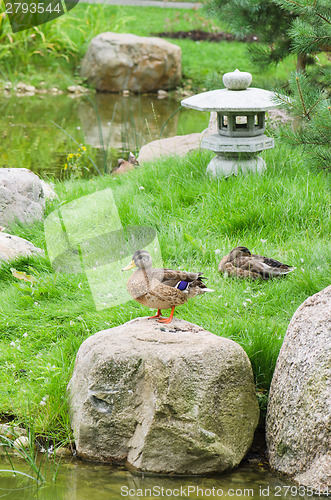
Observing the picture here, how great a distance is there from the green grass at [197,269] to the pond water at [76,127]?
2.07 meters

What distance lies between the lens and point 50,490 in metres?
3.09

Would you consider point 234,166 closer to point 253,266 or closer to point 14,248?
point 253,266

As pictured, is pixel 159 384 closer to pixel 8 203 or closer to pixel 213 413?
pixel 213 413

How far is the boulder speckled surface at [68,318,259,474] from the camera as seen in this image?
3.15 m

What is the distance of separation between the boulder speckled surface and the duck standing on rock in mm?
204

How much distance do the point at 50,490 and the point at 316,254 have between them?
268 cm

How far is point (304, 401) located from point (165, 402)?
0.72 meters

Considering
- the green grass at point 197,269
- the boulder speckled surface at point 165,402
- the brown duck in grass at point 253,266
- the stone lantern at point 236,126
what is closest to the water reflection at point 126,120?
the stone lantern at point 236,126

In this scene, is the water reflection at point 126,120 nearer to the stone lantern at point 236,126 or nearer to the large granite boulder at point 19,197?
the stone lantern at point 236,126

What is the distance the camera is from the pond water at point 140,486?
9.95 feet

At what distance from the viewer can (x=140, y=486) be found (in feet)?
10.1

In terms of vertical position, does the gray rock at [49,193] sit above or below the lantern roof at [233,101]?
below

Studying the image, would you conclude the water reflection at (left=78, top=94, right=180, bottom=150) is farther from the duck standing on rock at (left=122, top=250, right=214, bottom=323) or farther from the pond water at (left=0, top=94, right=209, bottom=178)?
the duck standing on rock at (left=122, top=250, right=214, bottom=323)

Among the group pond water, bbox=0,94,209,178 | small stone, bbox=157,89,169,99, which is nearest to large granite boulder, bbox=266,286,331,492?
pond water, bbox=0,94,209,178
